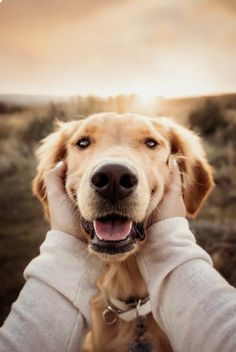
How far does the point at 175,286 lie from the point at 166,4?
1088 mm

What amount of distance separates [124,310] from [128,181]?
434mm

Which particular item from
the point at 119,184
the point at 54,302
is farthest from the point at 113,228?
the point at 54,302

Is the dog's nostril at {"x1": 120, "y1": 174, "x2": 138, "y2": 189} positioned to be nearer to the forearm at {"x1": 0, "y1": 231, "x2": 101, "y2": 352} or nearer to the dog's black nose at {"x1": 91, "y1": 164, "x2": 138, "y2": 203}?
the dog's black nose at {"x1": 91, "y1": 164, "x2": 138, "y2": 203}

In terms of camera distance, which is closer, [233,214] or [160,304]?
[160,304]

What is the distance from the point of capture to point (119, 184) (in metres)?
1.07

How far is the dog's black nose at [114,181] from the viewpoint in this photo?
41.3 inches

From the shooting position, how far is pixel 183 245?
38.5 inches

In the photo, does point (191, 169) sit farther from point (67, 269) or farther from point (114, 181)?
point (67, 269)

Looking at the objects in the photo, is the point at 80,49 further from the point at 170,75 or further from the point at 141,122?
the point at 141,122

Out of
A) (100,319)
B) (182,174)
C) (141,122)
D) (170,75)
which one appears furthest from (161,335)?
(170,75)

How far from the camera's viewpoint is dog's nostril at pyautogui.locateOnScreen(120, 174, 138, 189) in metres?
1.06

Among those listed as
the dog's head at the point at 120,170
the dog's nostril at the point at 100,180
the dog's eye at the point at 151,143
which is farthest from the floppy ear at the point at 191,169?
the dog's nostril at the point at 100,180

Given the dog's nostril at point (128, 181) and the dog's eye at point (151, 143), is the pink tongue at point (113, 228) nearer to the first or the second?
the dog's nostril at point (128, 181)

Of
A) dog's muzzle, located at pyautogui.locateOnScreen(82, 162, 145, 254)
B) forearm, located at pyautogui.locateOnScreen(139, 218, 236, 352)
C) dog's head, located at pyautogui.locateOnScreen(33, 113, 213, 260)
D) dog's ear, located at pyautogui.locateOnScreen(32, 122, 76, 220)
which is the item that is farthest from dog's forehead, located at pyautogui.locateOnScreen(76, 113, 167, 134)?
forearm, located at pyautogui.locateOnScreen(139, 218, 236, 352)
